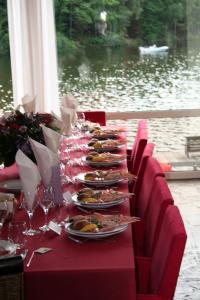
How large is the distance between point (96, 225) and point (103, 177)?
77 centimetres

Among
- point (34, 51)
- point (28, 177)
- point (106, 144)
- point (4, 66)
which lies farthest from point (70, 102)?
point (28, 177)

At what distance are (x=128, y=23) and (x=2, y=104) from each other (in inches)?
62.7

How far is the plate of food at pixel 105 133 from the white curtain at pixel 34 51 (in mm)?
992

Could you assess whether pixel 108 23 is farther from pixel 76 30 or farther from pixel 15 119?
pixel 15 119

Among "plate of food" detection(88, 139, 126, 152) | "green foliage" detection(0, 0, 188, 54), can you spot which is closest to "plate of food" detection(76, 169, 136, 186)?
"plate of food" detection(88, 139, 126, 152)

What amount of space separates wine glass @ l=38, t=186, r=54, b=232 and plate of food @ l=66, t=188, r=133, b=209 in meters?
0.13

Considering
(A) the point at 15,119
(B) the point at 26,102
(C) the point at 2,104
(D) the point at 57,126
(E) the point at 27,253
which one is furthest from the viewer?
(C) the point at 2,104

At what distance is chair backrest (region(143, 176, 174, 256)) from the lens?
2.33 meters

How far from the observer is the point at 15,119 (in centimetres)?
290

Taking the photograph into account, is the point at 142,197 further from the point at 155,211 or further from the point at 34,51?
the point at 34,51

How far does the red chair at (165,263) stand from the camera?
1911 mm

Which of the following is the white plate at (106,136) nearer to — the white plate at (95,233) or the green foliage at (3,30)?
the green foliage at (3,30)

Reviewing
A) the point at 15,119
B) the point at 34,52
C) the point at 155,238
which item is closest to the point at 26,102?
the point at 34,52

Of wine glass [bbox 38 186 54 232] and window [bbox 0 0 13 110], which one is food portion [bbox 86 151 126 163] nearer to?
wine glass [bbox 38 186 54 232]
